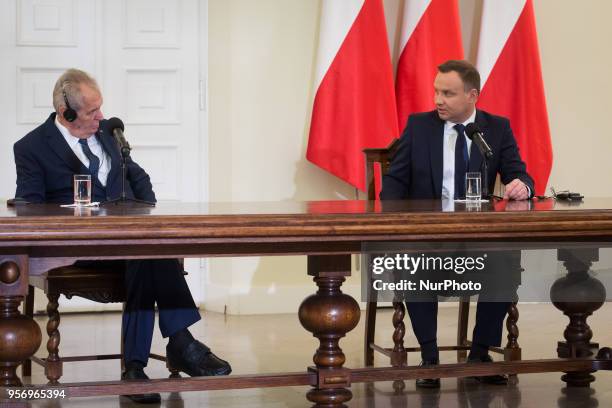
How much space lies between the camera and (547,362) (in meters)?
2.96

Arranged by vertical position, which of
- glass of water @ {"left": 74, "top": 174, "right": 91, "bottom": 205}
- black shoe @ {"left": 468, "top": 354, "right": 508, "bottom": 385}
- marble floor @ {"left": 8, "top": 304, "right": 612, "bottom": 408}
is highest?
glass of water @ {"left": 74, "top": 174, "right": 91, "bottom": 205}

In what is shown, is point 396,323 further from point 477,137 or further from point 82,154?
point 82,154

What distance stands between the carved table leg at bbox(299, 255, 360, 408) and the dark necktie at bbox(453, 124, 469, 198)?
1077mm

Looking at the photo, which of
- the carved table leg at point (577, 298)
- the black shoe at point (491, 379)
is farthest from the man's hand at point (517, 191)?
the black shoe at point (491, 379)

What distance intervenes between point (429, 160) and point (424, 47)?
1903mm

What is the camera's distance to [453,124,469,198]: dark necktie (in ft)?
11.9

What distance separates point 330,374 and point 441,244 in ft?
1.54

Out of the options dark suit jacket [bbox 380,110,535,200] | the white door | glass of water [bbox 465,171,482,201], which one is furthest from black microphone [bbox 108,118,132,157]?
the white door

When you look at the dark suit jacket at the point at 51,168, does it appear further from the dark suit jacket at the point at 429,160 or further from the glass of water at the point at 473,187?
the glass of water at the point at 473,187

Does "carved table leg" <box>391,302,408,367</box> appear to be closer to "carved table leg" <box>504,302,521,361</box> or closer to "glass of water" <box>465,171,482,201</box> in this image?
"carved table leg" <box>504,302,521,361</box>

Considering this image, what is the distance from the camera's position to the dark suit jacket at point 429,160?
3646 millimetres

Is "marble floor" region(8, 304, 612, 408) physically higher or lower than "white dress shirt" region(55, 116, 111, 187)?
lower

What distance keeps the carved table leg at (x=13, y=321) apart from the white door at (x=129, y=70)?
2.91 metres

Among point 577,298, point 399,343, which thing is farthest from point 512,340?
point 399,343
